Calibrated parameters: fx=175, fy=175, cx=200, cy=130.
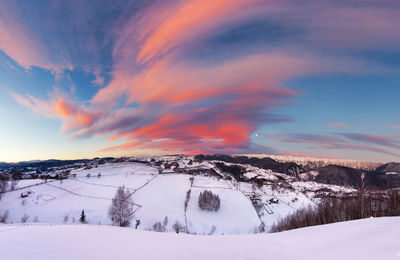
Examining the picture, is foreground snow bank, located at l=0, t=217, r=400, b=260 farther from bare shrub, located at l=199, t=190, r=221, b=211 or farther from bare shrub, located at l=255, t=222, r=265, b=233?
bare shrub, located at l=199, t=190, r=221, b=211

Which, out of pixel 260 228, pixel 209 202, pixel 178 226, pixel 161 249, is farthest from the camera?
pixel 209 202

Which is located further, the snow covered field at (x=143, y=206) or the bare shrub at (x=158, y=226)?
the snow covered field at (x=143, y=206)

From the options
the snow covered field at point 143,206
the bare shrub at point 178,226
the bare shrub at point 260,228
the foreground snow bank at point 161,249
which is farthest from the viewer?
the bare shrub at point 260,228

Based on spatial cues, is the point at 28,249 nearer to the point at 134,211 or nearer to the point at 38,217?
the point at 134,211

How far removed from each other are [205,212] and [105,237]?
272 ft

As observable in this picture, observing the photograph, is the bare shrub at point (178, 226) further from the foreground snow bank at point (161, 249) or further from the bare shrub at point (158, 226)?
the foreground snow bank at point (161, 249)

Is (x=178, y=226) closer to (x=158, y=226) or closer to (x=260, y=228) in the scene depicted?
(x=158, y=226)

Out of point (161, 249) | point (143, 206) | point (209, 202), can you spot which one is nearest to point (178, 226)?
point (143, 206)

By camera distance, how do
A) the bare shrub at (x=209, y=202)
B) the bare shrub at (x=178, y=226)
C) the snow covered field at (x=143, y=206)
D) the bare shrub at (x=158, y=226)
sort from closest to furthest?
1. the bare shrub at (x=158, y=226)
2. the bare shrub at (x=178, y=226)
3. the snow covered field at (x=143, y=206)
4. the bare shrub at (x=209, y=202)

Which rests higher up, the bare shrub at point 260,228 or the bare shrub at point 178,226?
the bare shrub at point 178,226

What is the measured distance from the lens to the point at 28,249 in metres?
8.11

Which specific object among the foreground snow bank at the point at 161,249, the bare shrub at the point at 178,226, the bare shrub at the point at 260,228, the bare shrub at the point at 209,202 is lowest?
the bare shrub at the point at 260,228

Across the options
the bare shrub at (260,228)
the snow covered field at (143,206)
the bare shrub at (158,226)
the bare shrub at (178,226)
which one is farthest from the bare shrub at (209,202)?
the bare shrub at (158,226)

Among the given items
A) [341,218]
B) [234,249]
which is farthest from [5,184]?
[341,218]
